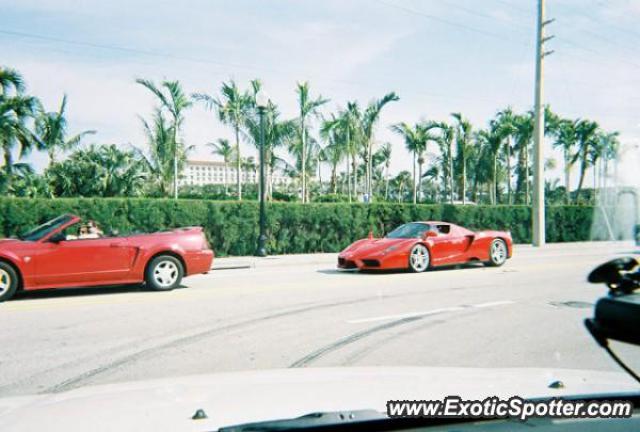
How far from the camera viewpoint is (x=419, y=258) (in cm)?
1295

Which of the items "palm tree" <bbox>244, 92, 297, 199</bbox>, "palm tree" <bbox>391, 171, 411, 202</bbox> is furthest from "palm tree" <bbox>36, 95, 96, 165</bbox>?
"palm tree" <bbox>391, 171, 411, 202</bbox>

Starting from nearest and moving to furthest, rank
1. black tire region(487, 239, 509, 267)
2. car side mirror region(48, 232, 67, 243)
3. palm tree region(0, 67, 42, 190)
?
car side mirror region(48, 232, 67, 243), black tire region(487, 239, 509, 267), palm tree region(0, 67, 42, 190)

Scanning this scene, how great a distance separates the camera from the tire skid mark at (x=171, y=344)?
4.45 m

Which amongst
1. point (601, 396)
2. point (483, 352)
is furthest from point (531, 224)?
point (601, 396)

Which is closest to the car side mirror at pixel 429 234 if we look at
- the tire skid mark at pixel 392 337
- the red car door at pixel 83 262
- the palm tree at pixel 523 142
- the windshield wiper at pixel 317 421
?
the tire skid mark at pixel 392 337

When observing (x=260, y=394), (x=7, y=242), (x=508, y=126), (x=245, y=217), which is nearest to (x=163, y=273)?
(x=7, y=242)

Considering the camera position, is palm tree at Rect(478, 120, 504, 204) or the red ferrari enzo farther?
palm tree at Rect(478, 120, 504, 204)

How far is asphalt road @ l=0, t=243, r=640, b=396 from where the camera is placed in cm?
502

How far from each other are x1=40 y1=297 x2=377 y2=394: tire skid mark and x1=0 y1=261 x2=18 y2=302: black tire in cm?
439

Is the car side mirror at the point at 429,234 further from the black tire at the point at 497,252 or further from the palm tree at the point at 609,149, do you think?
the palm tree at the point at 609,149

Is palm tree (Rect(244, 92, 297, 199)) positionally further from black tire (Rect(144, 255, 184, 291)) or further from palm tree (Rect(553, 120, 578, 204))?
black tire (Rect(144, 255, 184, 291))

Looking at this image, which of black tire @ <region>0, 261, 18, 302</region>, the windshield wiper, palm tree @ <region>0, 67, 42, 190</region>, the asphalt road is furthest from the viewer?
palm tree @ <region>0, 67, 42, 190</region>

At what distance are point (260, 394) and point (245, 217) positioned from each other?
16.3 meters

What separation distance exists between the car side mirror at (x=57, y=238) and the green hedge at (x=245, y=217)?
15.4 ft
